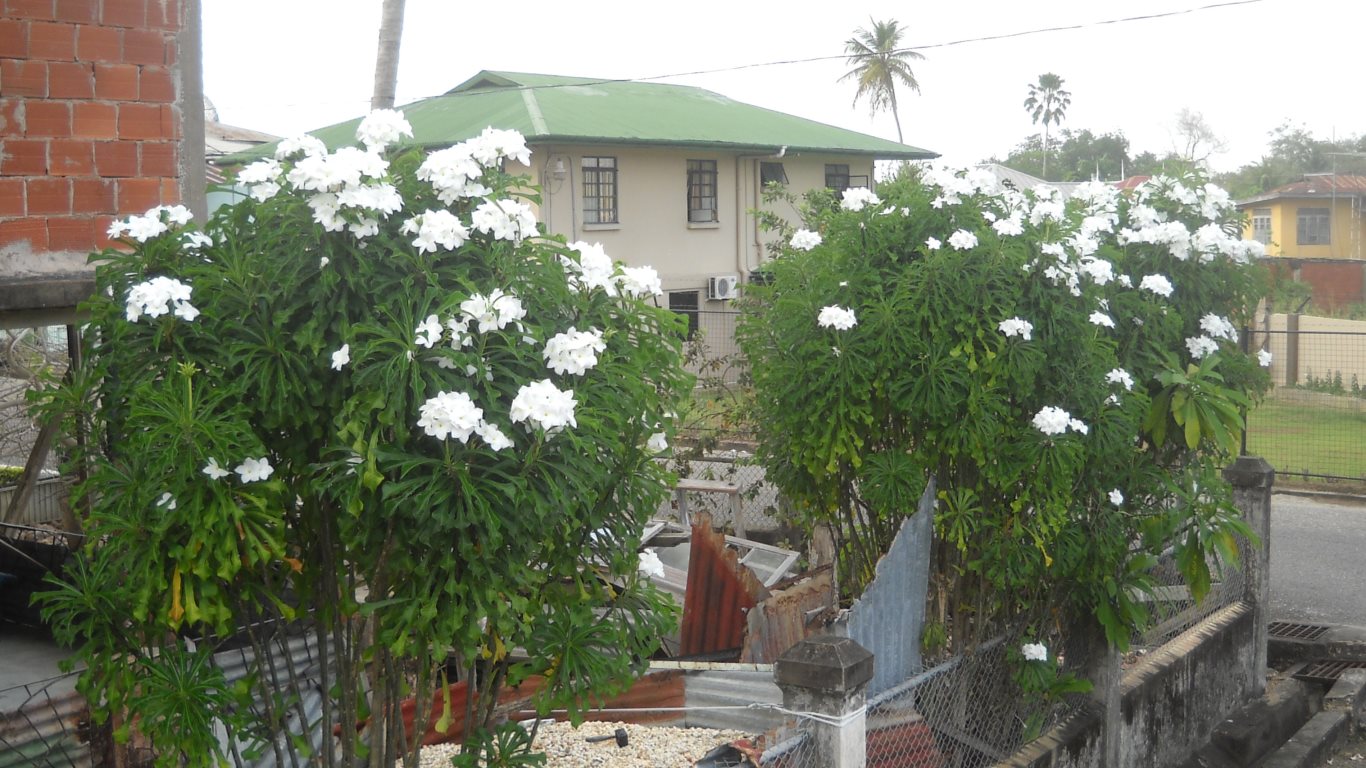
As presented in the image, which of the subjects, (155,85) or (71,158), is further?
(155,85)

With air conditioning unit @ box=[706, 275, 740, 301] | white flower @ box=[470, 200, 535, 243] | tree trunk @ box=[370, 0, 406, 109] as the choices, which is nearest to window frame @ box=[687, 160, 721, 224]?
air conditioning unit @ box=[706, 275, 740, 301]

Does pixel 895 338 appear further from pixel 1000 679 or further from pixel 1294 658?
pixel 1294 658

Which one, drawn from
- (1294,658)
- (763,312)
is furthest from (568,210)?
(763,312)

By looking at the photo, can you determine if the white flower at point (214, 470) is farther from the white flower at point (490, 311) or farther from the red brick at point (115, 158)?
the red brick at point (115, 158)

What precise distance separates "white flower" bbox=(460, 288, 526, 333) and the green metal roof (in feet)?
→ 63.9

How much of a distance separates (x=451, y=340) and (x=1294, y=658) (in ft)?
28.3

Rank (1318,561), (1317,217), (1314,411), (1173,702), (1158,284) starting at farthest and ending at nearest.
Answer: (1317,217)
(1314,411)
(1318,561)
(1173,702)
(1158,284)

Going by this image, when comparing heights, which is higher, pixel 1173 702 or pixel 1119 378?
pixel 1119 378

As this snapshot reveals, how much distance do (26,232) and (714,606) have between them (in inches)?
171

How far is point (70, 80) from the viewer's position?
14.6 feet

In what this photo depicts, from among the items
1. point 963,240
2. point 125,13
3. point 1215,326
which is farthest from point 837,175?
→ point 125,13

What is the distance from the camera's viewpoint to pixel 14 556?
7715mm

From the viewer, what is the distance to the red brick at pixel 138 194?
4.61m

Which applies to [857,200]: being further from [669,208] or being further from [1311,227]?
[1311,227]
